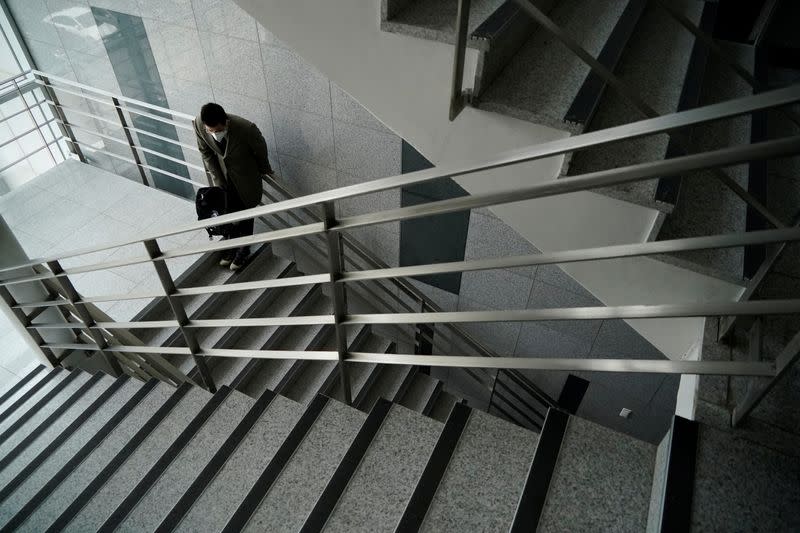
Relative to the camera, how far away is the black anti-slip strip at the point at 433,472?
138cm

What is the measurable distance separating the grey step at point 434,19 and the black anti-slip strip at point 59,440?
8.91ft

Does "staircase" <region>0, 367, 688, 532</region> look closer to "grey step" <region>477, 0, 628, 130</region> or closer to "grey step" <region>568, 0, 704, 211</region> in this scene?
"grey step" <region>568, 0, 704, 211</region>

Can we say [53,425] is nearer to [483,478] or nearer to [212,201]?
[212,201]

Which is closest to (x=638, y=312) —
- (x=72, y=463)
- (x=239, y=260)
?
(x=72, y=463)

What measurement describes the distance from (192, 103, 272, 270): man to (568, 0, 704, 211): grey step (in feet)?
7.55

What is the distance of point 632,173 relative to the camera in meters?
0.82

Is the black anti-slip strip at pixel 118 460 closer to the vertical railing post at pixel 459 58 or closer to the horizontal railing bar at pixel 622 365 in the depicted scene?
the horizontal railing bar at pixel 622 365

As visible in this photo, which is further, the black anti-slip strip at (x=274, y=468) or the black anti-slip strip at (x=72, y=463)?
the black anti-slip strip at (x=72, y=463)

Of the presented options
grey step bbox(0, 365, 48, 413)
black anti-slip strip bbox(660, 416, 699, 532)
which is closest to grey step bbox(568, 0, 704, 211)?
black anti-slip strip bbox(660, 416, 699, 532)

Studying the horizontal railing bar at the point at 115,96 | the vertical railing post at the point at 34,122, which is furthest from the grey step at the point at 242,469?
the vertical railing post at the point at 34,122

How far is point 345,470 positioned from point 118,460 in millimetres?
1363

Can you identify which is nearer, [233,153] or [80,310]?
[80,310]

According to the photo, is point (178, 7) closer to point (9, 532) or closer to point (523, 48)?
point (523, 48)

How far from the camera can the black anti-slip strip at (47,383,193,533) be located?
6.94 feet
